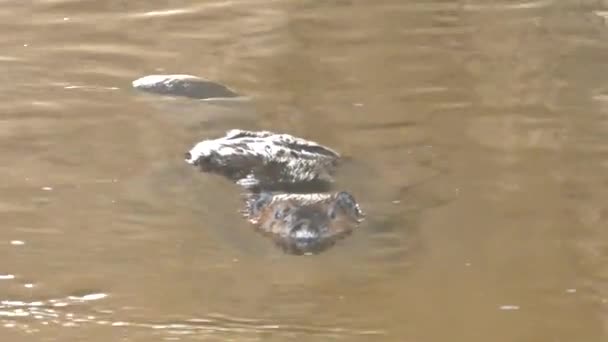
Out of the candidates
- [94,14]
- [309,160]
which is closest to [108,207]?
[309,160]

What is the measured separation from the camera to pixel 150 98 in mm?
9867

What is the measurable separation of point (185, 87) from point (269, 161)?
160cm

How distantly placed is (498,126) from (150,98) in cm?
235

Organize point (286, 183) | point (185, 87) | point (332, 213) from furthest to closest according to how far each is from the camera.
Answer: point (185, 87) → point (286, 183) → point (332, 213)

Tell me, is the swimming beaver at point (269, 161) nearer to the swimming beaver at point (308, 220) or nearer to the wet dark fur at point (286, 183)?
the wet dark fur at point (286, 183)

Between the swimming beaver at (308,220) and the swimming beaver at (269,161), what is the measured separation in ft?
1.97

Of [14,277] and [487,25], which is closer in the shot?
[14,277]

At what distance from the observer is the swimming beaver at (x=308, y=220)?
776cm

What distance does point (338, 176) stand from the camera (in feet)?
28.3

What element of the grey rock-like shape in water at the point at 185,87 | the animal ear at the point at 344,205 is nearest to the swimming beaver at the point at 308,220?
the animal ear at the point at 344,205

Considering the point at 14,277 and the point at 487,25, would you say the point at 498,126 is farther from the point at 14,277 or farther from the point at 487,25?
the point at 14,277

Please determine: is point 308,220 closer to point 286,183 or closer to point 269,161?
point 286,183

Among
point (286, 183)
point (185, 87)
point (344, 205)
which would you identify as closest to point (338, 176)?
point (286, 183)

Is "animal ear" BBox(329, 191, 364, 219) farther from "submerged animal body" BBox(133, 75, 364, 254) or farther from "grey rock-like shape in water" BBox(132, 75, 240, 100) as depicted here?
"grey rock-like shape in water" BBox(132, 75, 240, 100)
